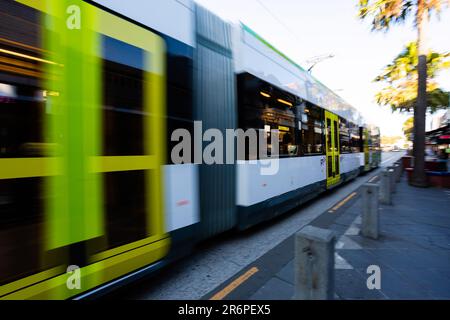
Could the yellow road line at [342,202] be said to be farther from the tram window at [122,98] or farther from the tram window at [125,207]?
the tram window at [122,98]

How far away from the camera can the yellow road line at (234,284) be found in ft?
10.4

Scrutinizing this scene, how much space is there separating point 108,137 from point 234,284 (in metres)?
2.29

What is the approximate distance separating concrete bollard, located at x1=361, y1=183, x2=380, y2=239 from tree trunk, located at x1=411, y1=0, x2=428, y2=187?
893 centimetres

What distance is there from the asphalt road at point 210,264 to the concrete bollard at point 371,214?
1349 mm

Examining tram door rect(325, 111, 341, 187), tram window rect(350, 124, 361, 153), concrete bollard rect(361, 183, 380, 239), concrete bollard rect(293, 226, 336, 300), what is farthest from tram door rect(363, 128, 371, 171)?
concrete bollard rect(293, 226, 336, 300)

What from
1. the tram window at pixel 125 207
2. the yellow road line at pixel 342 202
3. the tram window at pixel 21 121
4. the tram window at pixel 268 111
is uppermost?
the tram window at pixel 268 111

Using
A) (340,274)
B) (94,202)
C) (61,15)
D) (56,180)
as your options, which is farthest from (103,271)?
(340,274)

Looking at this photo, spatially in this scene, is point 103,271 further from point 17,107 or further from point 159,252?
point 17,107

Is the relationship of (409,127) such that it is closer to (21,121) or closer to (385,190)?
(385,190)

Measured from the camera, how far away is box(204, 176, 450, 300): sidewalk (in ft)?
10.6

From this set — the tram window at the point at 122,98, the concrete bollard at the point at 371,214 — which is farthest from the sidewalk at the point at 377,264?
the tram window at the point at 122,98

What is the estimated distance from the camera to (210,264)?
160 inches

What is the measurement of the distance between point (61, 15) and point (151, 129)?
128cm

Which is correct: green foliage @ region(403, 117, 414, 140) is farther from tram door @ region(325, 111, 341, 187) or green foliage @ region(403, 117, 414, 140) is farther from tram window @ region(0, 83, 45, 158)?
tram window @ region(0, 83, 45, 158)
